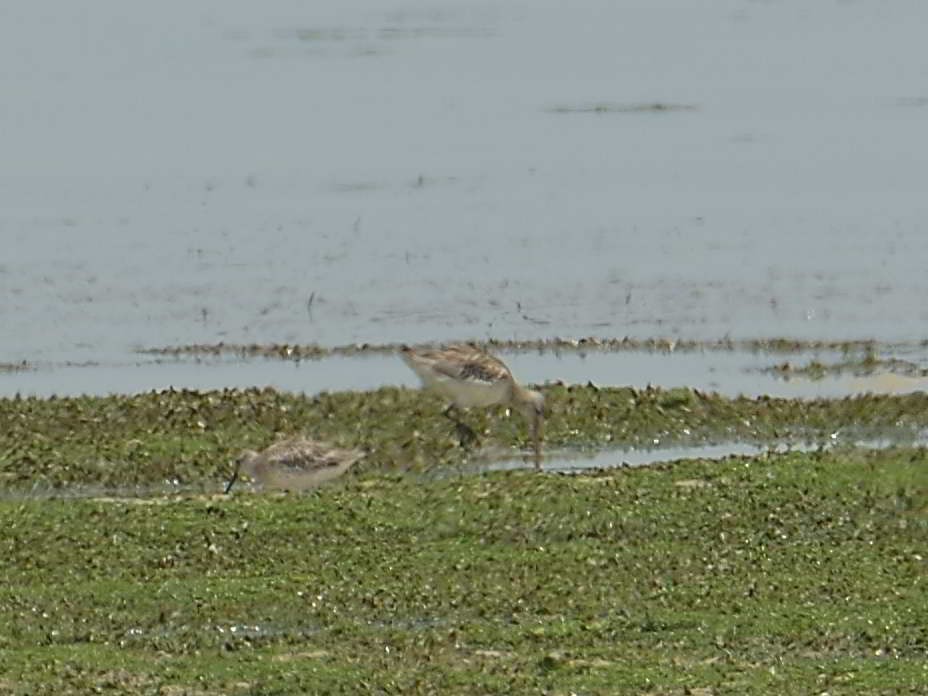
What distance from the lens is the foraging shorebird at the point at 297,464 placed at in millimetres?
17859

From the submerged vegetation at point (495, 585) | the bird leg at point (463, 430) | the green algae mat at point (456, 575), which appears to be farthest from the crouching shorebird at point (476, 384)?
the submerged vegetation at point (495, 585)

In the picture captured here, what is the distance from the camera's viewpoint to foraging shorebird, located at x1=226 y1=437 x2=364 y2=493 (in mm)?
17859

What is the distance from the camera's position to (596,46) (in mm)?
50188

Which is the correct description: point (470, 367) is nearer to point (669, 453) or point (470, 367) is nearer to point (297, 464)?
point (669, 453)

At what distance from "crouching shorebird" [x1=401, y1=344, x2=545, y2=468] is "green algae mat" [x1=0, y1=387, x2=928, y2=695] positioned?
17.5 inches

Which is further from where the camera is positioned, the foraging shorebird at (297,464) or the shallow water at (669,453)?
the shallow water at (669,453)

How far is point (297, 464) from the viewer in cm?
1792

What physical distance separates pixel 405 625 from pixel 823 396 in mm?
8411

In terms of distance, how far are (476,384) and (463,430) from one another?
482 mm

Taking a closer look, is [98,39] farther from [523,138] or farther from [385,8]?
[523,138]

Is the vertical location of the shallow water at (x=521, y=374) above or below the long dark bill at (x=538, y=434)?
below

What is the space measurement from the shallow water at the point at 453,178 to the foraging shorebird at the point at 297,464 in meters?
5.18

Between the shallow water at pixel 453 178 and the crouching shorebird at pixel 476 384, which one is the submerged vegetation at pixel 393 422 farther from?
the shallow water at pixel 453 178

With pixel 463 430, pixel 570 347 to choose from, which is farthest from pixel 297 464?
pixel 570 347
